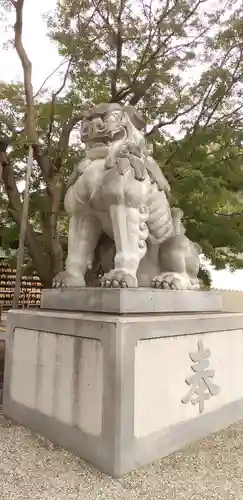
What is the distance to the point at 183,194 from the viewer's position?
4070 millimetres

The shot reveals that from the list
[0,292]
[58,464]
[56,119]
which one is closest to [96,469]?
[58,464]

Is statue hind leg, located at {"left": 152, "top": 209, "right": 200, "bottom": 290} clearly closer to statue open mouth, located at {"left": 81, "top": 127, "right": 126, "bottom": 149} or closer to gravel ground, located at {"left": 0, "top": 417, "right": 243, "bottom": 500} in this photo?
statue open mouth, located at {"left": 81, "top": 127, "right": 126, "bottom": 149}

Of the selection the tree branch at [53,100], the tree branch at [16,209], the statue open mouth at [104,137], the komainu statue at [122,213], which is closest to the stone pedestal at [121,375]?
the komainu statue at [122,213]

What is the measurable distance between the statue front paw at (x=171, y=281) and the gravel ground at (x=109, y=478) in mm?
864

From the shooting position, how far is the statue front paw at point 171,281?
233 centimetres

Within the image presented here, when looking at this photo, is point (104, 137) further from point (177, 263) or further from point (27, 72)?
point (27, 72)

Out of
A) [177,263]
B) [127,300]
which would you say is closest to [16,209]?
[177,263]

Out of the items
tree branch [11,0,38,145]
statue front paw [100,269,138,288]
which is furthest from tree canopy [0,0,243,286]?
statue front paw [100,269,138,288]

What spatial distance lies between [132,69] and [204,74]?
2.91 ft

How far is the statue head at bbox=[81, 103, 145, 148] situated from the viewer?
7.63 ft

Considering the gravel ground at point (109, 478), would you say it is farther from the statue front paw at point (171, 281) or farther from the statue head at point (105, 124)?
the statue head at point (105, 124)

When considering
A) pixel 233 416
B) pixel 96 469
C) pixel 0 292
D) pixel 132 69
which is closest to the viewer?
pixel 96 469

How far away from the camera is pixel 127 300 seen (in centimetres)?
193

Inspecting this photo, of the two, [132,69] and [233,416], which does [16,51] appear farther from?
[233,416]
